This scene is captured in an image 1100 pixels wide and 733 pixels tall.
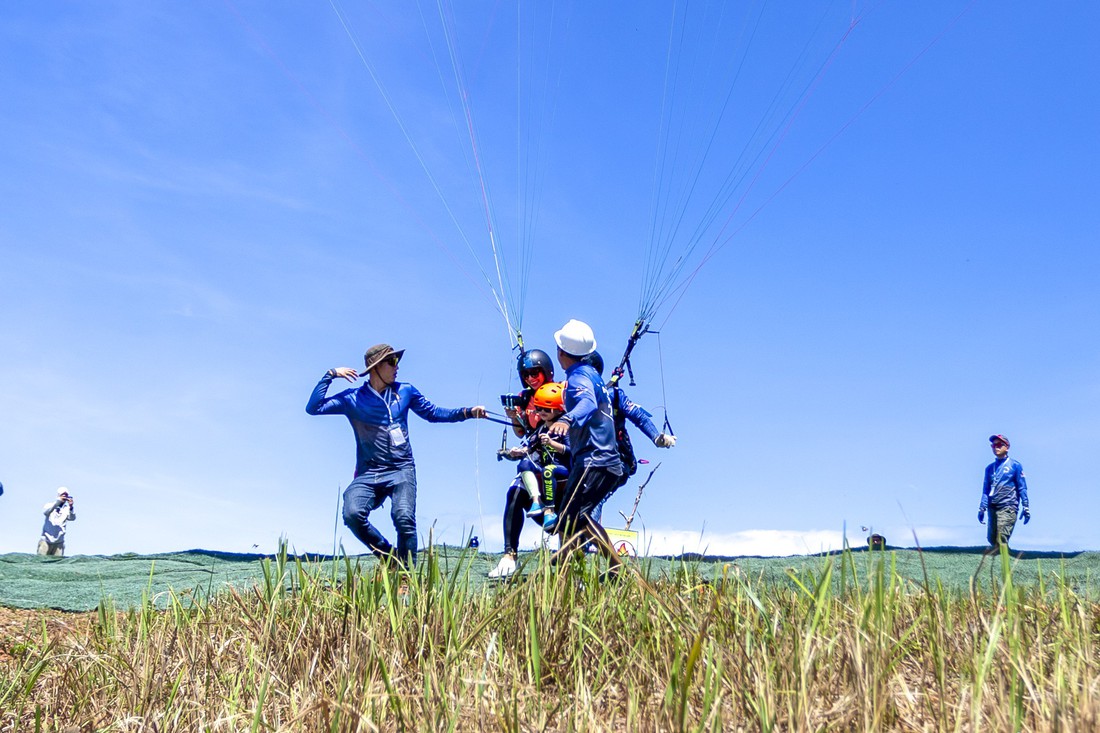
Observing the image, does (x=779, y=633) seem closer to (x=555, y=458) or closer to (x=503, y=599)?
(x=503, y=599)

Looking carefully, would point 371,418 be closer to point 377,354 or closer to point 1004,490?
point 377,354

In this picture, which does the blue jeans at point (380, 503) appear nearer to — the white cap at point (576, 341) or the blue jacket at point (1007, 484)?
the white cap at point (576, 341)

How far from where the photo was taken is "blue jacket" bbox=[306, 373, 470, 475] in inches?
333

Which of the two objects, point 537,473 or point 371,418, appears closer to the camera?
point 371,418

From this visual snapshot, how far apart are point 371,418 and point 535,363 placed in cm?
152

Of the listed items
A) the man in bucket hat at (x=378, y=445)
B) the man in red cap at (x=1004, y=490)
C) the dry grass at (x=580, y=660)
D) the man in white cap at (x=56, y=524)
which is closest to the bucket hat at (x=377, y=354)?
the man in bucket hat at (x=378, y=445)

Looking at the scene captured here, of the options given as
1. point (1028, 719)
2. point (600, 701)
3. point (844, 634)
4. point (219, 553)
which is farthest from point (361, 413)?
point (219, 553)

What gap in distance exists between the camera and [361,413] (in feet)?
27.9

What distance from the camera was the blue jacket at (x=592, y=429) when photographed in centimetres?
725

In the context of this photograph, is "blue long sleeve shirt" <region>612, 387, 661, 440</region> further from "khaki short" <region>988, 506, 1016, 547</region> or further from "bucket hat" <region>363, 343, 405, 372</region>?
"khaki short" <region>988, 506, 1016, 547</region>

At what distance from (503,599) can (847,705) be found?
196 centimetres

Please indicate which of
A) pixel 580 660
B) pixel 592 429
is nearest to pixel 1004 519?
pixel 592 429

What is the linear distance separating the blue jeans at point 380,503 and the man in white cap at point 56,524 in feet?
46.5

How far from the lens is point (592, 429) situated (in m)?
7.45
